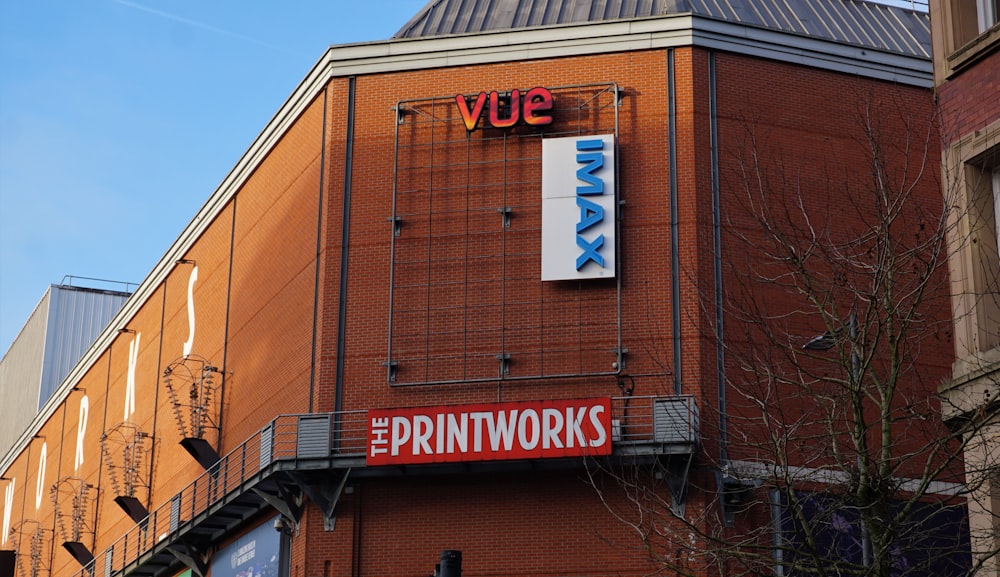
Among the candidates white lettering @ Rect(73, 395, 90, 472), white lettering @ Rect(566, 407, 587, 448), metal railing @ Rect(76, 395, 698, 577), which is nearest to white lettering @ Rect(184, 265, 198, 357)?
metal railing @ Rect(76, 395, 698, 577)

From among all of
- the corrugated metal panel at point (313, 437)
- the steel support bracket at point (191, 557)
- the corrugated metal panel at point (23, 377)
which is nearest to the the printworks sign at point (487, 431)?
the corrugated metal panel at point (313, 437)

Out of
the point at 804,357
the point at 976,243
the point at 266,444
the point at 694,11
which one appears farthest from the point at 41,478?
Answer: the point at 976,243

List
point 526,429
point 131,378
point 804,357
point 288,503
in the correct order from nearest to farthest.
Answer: point 526,429 < point 804,357 < point 288,503 < point 131,378

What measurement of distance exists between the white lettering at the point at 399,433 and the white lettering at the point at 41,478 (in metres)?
36.9

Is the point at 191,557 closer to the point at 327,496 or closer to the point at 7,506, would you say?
the point at 327,496

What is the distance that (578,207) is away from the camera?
3728 cm

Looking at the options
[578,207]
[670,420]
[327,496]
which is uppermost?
[578,207]

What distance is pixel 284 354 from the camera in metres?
40.4

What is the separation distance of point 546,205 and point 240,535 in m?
13.1

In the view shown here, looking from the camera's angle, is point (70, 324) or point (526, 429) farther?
point (70, 324)

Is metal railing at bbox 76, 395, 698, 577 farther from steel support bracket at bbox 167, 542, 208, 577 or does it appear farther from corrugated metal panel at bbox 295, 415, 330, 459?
steel support bracket at bbox 167, 542, 208, 577

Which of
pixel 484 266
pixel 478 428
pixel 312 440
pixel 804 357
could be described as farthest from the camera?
pixel 484 266

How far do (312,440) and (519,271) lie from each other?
6.69m

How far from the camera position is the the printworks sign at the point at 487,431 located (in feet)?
112
